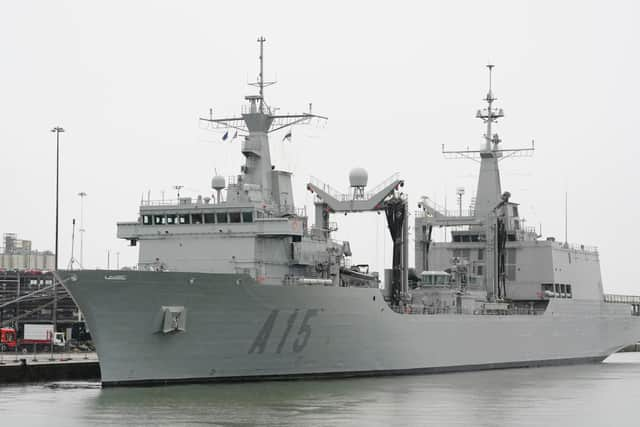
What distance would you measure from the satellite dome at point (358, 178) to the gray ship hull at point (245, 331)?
4676mm

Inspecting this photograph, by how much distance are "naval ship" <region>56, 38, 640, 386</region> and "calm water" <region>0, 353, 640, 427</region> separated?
987 millimetres

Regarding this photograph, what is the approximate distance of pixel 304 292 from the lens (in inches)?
1193

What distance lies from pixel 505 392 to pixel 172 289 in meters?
10.8

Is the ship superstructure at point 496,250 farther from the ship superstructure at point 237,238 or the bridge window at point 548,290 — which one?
the ship superstructure at point 237,238

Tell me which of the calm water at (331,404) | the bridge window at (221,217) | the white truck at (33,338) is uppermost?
the bridge window at (221,217)

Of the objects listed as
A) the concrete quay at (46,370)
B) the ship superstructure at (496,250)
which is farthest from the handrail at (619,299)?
the concrete quay at (46,370)

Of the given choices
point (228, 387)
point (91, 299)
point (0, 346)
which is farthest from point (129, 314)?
point (0, 346)

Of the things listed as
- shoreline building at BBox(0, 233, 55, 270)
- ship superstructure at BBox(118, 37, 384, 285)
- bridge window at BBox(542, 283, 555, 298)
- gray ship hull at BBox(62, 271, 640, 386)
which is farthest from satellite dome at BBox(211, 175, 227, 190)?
shoreline building at BBox(0, 233, 55, 270)

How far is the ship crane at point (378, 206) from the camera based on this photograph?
35906 mm

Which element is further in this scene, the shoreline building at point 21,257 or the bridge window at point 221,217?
the shoreline building at point 21,257

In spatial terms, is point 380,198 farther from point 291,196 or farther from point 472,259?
point 472,259

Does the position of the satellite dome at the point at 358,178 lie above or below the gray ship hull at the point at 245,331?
above

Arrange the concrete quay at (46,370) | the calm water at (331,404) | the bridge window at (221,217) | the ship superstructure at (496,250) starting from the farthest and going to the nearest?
the ship superstructure at (496,250), the bridge window at (221,217), the concrete quay at (46,370), the calm water at (331,404)

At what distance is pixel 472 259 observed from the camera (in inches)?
1764
